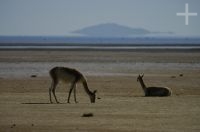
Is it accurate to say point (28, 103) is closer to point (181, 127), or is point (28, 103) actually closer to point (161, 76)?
point (181, 127)

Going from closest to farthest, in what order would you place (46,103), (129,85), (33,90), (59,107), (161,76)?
(59,107), (46,103), (33,90), (129,85), (161,76)

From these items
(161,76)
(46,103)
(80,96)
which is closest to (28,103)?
(46,103)

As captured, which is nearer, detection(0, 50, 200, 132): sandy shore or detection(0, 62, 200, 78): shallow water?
detection(0, 50, 200, 132): sandy shore

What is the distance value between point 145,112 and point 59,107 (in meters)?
3.26

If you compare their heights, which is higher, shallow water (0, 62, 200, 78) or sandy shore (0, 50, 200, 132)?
sandy shore (0, 50, 200, 132)

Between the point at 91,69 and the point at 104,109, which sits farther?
the point at 91,69

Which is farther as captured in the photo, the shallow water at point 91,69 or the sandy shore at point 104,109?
the shallow water at point 91,69

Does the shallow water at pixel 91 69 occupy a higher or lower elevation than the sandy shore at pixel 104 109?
lower

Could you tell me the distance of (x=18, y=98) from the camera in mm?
25453

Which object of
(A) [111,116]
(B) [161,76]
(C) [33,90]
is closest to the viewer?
(A) [111,116]

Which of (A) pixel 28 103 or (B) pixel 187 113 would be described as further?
(A) pixel 28 103

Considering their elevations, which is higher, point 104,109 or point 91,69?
point 104,109

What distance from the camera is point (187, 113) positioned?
2039cm

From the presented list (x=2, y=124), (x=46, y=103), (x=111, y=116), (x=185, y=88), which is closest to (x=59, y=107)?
(x=46, y=103)
